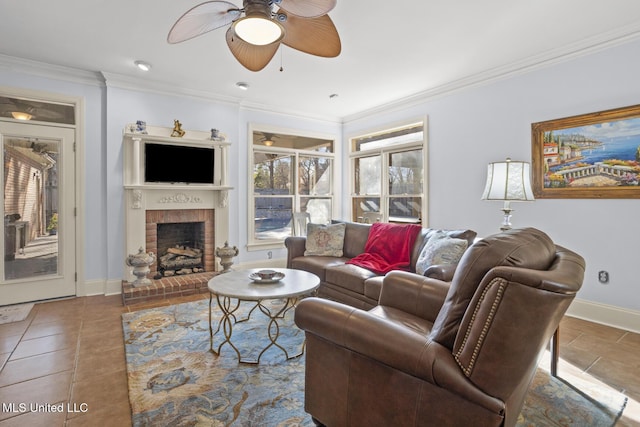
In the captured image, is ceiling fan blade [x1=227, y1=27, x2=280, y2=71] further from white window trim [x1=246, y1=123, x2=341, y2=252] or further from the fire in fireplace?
the fire in fireplace

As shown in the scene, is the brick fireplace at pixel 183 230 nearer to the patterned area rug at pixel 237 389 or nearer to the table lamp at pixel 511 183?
the patterned area rug at pixel 237 389

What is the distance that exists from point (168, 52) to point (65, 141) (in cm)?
166

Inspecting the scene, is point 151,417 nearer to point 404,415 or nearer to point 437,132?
point 404,415

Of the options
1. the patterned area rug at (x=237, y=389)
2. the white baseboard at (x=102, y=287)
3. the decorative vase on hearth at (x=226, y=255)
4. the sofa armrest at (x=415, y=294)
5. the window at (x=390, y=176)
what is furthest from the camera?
the window at (x=390, y=176)

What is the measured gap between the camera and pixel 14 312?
3.34 m

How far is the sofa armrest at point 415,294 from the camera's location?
1982 mm

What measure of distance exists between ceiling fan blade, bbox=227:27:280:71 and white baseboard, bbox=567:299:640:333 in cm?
362

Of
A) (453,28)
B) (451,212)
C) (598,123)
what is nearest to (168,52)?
(453,28)

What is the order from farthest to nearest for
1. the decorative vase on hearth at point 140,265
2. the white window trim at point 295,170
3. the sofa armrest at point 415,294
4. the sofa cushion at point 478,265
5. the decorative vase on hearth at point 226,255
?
the white window trim at point 295,170 < the decorative vase on hearth at point 226,255 < the decorative vase on hearth at point 140,265 < the sofa armrest at point 415,294 < the sofa cushion at point 478,265

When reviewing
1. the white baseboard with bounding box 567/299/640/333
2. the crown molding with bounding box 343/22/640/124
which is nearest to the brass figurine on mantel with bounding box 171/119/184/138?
the crown molding with bounding box 343/22/640/124

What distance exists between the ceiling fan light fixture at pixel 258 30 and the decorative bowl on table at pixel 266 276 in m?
1.61

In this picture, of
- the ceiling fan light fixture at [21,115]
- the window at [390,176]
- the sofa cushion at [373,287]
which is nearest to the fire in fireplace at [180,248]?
the ceiling fan light fixture at [21,115]

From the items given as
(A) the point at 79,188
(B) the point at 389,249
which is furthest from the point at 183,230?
(B) the point at 389,249

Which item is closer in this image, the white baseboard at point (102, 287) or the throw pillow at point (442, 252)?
the throw pillow at point (442, 252)
